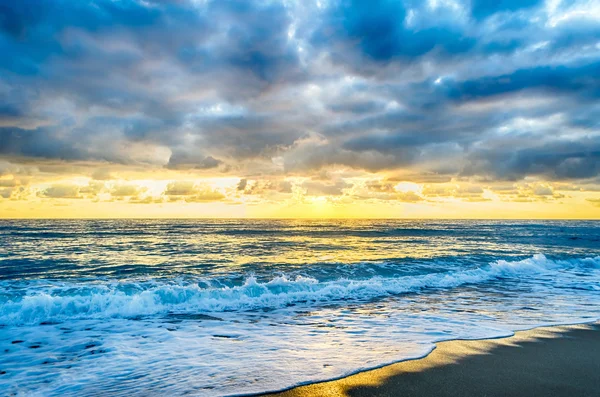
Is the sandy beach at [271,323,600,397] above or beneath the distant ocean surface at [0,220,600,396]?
above

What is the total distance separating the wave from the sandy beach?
6.27m

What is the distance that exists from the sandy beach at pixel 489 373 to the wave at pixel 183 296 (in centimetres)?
627

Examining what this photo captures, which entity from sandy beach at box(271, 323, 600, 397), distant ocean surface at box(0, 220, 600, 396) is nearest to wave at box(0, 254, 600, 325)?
distant ocean surface at box(0, 220, 600, 396)

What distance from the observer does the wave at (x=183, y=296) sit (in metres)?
10.7

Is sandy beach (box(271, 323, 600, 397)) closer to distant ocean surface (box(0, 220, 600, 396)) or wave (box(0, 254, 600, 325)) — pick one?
distant ocean surface (box(0, 220, 600, 396))

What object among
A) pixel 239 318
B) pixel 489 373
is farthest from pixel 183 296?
pixel 489 373

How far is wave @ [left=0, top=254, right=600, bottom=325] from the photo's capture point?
35.2 feet

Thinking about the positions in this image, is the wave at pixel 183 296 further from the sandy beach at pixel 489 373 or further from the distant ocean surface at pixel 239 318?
the sandy beach at pixel 489 373

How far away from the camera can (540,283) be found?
16.3 m

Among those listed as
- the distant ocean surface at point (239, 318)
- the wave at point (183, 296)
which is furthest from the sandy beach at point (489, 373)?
the wave at point (183, 296)

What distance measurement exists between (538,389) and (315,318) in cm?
574

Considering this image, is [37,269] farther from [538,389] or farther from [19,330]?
[538,389]

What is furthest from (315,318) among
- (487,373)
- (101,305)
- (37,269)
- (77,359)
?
(37,269)

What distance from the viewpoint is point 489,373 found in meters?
5.67
